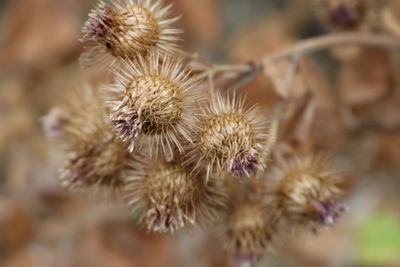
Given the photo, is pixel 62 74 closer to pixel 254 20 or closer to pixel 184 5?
pixel 184 5

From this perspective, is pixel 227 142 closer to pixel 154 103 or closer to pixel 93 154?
pixel 154 103

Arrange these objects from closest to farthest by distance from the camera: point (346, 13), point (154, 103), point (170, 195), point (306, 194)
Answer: point (154, 103) → point (170, 195) → point (306, 194) → point (346, 13)

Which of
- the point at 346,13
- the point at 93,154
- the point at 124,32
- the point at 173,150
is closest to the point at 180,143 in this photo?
the point at 173,150

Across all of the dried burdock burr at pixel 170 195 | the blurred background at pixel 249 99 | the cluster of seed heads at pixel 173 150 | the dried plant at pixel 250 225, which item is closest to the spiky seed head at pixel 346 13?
the blurred background at pixel 249 99

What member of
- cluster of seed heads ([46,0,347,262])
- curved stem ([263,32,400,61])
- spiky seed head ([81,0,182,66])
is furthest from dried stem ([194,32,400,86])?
spiky seed head ([81,0,182,66])

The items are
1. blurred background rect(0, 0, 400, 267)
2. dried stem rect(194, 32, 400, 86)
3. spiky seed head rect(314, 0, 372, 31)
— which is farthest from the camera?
blurred background rect(0, 0, 400, 267)

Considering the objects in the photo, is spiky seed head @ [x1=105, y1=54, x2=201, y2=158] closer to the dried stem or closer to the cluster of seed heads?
the cluster of seed heads

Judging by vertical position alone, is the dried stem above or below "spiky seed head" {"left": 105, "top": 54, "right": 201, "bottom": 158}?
above
